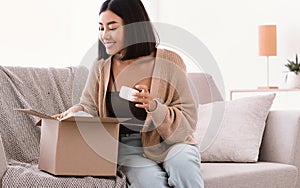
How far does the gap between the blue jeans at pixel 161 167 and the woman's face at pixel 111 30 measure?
0.36 metres

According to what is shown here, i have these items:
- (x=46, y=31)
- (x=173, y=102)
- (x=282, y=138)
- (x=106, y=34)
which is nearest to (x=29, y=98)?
(x=106, y=34)

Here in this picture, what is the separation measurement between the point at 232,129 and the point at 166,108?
70cm

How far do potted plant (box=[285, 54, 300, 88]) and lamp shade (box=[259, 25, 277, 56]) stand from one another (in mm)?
155

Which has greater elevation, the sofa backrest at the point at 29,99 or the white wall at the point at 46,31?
the white wall at the point at 46,31

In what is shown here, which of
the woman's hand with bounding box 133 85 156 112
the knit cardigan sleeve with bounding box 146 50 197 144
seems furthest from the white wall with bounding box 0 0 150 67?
the woman's hand with bounding box 133 85 156 112

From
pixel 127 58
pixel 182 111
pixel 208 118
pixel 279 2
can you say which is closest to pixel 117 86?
pixel 127 58

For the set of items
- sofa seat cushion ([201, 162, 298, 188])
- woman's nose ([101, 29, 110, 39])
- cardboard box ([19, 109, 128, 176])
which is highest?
woman's nose ([101, 29, 110, 39])

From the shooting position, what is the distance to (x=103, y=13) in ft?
6.59

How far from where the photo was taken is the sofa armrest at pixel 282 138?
2350 millimetres

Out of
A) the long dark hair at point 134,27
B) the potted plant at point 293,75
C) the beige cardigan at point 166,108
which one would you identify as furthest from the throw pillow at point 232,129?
the potted plant at point 293,75

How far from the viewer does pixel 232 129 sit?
2.47m

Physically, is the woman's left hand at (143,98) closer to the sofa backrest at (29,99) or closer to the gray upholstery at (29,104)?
the gray upholstery at (29,104)

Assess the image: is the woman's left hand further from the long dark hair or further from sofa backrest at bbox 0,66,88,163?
sofa backrest at bbox 0,66,88,163

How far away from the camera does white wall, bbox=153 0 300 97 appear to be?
3688 millimetres
